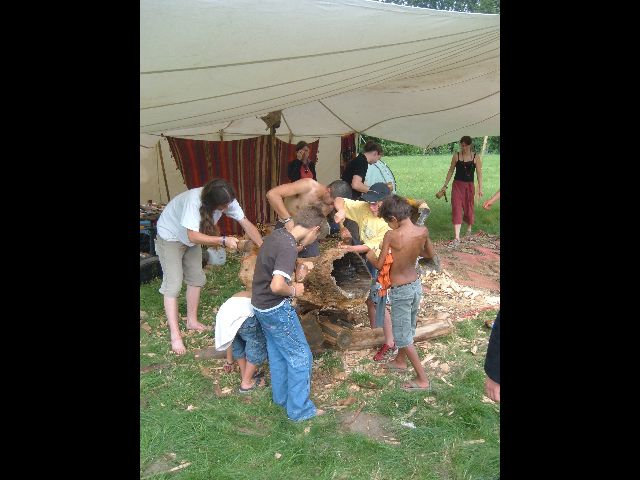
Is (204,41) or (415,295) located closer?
(204,41)

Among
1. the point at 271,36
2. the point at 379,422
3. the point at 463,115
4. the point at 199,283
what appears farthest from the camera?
the point at 463,115

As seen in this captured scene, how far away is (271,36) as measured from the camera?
2.95 metres

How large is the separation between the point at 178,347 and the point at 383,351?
83.1 inches

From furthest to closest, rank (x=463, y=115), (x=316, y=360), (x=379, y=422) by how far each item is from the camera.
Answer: (x=463, y=115) → (x=316, y=360) → (x=379, y=422)

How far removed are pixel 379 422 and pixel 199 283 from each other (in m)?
2.59

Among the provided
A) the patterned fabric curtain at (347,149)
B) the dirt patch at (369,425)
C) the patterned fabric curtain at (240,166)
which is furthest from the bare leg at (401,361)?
the patterned fabric curtain at (347,149)

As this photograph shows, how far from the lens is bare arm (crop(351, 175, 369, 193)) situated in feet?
21.5

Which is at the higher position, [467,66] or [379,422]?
[467,66]

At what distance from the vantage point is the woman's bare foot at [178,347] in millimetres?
4871

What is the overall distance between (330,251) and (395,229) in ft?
2.35

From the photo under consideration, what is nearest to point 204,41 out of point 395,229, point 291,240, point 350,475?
point 291,240

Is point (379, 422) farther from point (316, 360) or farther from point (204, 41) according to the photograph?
point (204, 41)

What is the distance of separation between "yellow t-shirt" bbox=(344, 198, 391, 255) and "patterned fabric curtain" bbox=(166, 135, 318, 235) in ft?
15.6

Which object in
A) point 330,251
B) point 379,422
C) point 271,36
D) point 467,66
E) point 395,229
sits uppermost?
point 467,66
